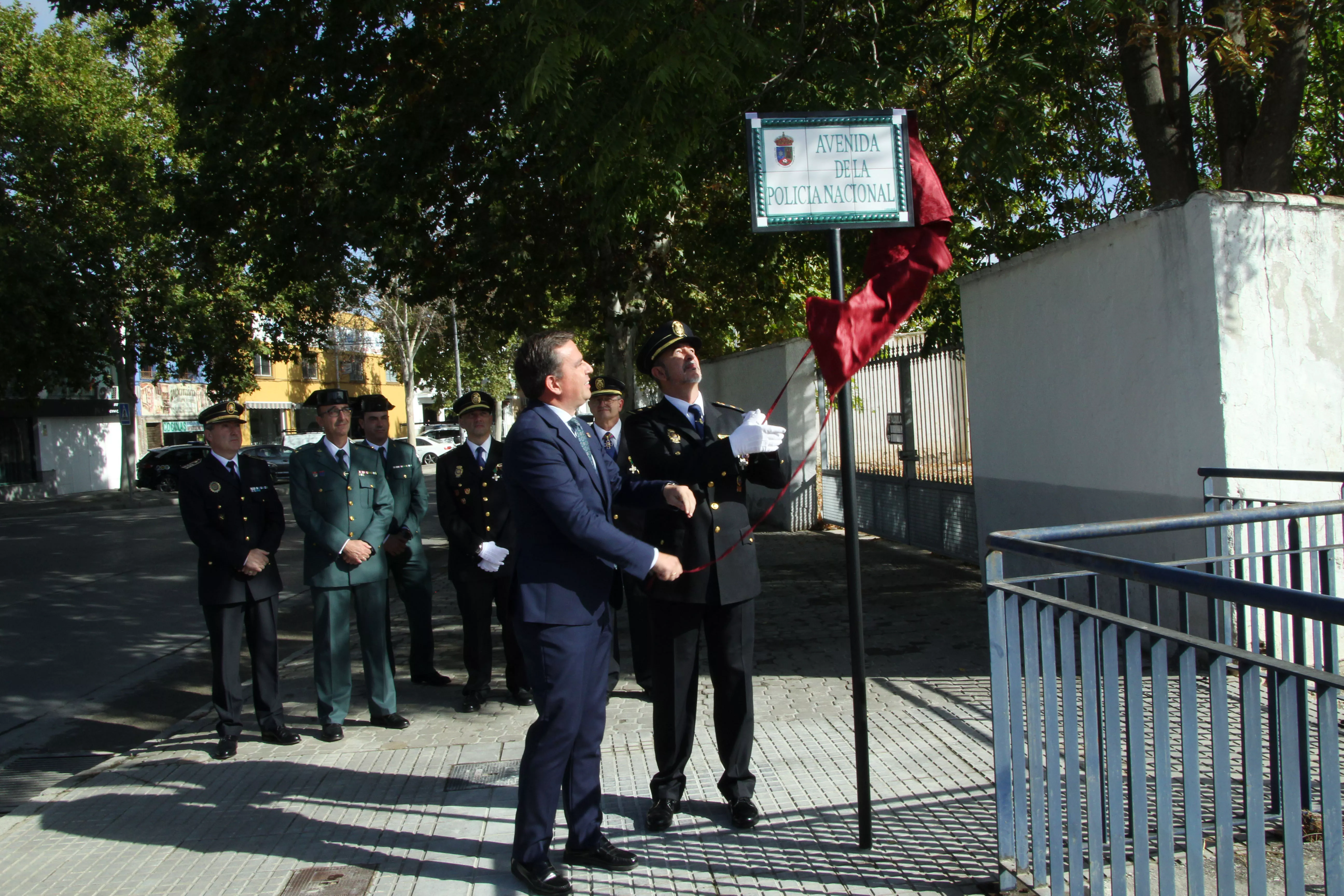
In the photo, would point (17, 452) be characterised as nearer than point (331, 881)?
No

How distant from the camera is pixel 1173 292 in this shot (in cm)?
621

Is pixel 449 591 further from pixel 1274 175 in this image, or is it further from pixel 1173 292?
pixel 1274 175

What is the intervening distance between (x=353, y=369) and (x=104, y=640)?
177 ft

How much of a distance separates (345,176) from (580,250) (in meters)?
3.60

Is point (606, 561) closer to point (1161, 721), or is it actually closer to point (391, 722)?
point (1161, 721)

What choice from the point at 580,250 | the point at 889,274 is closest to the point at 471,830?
the point at 889,274

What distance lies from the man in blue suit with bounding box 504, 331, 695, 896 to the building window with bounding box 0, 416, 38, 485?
3721 cm

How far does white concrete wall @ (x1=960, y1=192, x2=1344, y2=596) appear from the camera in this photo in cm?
592

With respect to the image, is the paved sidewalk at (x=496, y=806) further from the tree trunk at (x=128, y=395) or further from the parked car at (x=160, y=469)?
the parked car at (x=160, y=469)

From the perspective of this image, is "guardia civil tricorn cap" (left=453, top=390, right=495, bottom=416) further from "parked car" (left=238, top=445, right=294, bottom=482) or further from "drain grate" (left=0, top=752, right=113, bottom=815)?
"parked car" (left=238, top=445, right=294, bottom=482)

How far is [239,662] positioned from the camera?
5.86 metres

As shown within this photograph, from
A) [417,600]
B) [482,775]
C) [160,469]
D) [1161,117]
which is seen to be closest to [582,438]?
[482,775]

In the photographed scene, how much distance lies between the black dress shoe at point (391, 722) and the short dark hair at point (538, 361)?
290 cm

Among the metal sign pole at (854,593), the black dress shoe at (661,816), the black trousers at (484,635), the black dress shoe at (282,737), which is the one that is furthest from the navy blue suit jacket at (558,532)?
the black dress shoe at (282,737)
